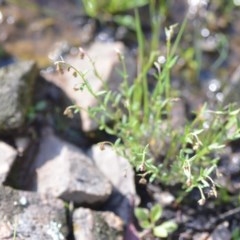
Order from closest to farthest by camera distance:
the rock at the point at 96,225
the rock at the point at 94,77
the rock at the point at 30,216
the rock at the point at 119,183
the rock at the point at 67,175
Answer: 1. the rock at the point at 30,216
2. the rock at the point at 96,225
3. the rock at the point at 67,175
4. the rock at the point at 119,183
5. the rock at the point at 94,77

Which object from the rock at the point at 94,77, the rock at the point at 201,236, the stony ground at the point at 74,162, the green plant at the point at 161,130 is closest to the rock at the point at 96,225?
the stony ground at the point at 74,162

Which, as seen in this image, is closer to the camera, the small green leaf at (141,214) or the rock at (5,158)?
the rock at (5,158)

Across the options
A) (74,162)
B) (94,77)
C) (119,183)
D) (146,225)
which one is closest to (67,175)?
(74,162)

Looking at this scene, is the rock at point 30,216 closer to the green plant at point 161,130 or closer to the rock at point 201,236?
the green plant at point 161,130

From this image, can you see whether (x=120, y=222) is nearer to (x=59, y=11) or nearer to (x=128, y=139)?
(x=128, y=139)

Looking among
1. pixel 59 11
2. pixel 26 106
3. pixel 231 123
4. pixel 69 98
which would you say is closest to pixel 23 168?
pixel 26 106
